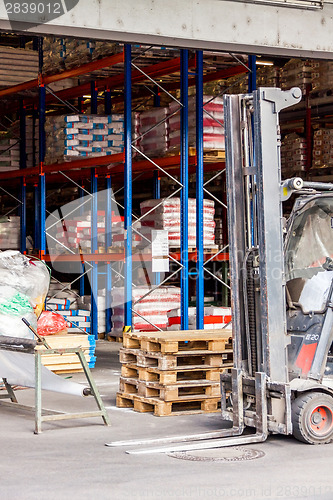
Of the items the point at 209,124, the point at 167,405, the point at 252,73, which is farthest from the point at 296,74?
the point at 167,405

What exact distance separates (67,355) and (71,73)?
512 cm

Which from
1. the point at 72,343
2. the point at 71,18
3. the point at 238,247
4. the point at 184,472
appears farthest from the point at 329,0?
the point at 184,472

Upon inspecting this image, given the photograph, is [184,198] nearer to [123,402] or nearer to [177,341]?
[123,402]

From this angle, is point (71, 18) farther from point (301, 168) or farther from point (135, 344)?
point (301, 168)

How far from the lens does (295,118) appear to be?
15.7m

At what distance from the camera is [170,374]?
27.3ft

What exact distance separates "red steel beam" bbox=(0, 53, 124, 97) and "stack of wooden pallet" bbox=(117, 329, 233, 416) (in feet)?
17.6

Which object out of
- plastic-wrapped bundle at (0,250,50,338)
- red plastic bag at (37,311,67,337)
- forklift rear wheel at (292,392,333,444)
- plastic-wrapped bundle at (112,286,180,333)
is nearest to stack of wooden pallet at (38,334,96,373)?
red plastic bag at (37,311,67,337)

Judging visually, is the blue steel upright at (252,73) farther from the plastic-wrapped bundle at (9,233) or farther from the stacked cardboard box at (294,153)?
the plastic-wrapped bundle at (9,233)

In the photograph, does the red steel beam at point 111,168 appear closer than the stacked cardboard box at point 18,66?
Yes

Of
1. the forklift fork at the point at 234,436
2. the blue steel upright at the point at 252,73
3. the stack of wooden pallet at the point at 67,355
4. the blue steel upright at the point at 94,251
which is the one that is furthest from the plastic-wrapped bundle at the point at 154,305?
the forklift fork at the point at 234,436

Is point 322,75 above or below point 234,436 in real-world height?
above

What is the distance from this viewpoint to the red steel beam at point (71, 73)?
42.4 feet

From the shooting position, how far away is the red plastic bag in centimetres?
1145
